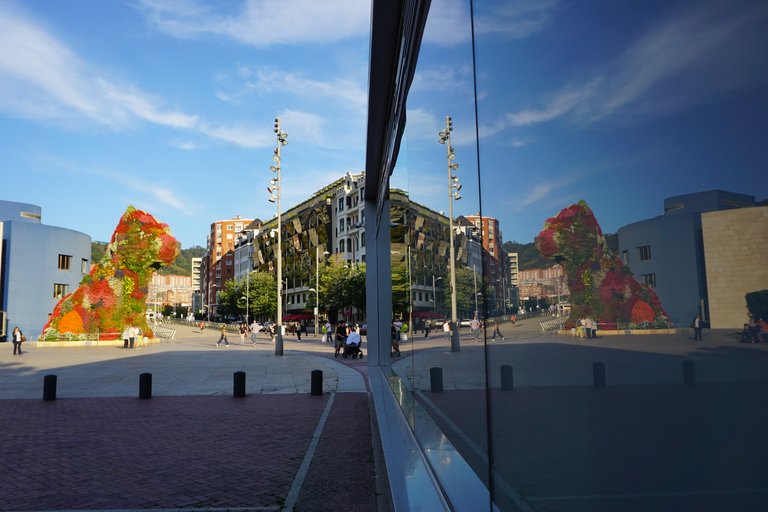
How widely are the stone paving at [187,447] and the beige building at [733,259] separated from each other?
514cm

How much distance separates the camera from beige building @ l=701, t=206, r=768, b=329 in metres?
0.65

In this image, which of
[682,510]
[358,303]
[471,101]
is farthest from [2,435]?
[358,303]

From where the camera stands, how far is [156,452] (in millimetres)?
7840

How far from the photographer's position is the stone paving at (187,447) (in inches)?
227

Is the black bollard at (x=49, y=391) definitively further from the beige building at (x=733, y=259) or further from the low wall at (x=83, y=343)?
the low wall at (x=83, y=343)

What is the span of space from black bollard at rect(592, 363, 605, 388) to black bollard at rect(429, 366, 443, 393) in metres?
2.05

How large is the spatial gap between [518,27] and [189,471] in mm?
6861

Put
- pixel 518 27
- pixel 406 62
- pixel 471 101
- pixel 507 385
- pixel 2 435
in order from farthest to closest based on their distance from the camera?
1. pixel 2 435
2. pixel 406 62
3. pixel 471 101
4. pixel 507 385
5. pixel 518 27

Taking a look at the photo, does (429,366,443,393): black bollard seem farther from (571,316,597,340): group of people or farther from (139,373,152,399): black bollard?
(139,373,152,399): black bollard

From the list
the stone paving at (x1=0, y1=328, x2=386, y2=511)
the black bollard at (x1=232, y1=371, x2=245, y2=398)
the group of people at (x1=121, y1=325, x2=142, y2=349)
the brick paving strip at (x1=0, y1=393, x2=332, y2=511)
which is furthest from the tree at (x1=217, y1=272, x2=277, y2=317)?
the brick paving strip at (x1=0, y1=393, x2=332, y2=511)

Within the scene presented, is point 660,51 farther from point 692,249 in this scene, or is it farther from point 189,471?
point 189,471

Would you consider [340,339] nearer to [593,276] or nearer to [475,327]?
[475,327]

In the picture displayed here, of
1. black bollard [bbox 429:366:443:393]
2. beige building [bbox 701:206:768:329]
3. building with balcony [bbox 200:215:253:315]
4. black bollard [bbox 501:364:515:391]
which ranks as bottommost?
black bollard [bbox 429:366:443:393]

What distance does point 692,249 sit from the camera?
2.77ft
